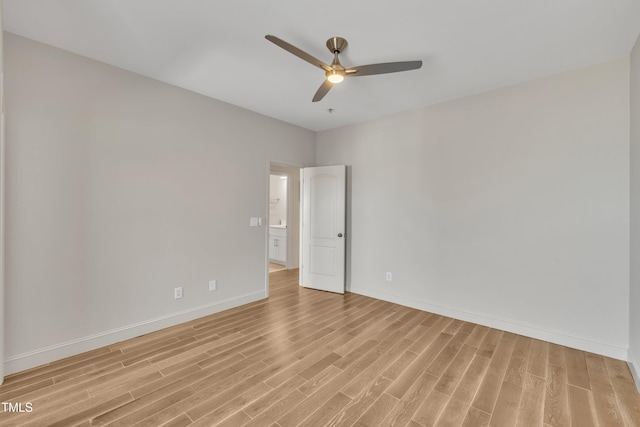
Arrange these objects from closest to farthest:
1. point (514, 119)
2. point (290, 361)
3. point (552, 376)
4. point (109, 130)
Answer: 1. point (552, 376)
2. point (290, 361)
3. point (109, 130)
4. point (514, 119)

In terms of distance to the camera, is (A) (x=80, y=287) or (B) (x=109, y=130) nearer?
(A) (x=80, y=287)

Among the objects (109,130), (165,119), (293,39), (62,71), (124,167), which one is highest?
(293,39)

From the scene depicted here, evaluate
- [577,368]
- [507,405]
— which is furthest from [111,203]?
[577,368]

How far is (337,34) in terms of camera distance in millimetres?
2232

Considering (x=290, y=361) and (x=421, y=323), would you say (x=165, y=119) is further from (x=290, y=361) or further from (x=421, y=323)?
(x=421, y=323)

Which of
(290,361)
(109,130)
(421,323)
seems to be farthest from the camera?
(421,323)

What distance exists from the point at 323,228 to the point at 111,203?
2.89 metres

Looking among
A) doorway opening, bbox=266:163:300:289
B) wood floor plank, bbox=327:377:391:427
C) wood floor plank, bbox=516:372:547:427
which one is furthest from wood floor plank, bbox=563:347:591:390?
doorway opening, bbox=266:163:300:289

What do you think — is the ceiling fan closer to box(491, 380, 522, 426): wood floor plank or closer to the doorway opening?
box(491, 380, 522, 426): wood floor plank

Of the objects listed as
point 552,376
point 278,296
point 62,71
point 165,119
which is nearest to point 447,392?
point 552,376

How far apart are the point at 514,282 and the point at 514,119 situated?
182 cm

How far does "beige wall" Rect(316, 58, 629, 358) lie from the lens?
2.61 metres

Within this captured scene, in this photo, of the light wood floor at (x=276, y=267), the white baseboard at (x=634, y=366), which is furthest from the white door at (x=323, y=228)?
the white baseboard at (x=634, y=366)

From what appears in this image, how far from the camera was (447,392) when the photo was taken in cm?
207
